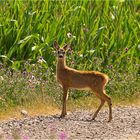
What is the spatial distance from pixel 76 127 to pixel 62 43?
160 inches

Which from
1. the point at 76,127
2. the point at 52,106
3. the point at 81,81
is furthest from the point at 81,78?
the point at 76,127

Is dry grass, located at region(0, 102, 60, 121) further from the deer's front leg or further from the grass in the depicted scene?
the deer's front leg

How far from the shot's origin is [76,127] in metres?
13.0

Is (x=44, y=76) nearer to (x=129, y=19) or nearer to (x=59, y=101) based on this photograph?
(x=59, y=101)

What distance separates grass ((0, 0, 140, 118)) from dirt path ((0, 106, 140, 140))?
0.84 meters

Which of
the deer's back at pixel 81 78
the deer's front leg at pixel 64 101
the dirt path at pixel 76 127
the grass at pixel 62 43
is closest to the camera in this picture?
the dirt path at pixel 76 127

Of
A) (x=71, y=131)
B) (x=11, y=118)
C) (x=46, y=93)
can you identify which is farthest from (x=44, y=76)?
(x=71, y=131)

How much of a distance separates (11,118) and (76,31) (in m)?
3.83

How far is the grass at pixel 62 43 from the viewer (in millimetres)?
15125

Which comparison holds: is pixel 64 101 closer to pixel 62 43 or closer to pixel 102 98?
pixel 102 98

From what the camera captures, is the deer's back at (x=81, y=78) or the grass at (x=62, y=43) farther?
the grass at (x=62, y=43)

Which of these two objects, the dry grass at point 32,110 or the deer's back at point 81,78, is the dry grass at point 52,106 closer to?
the dry grass at point 32,110

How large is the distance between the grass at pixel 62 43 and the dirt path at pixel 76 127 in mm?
842

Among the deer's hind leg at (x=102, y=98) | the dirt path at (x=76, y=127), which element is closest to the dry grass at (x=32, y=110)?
the dirt path at (x=76, y=127)
